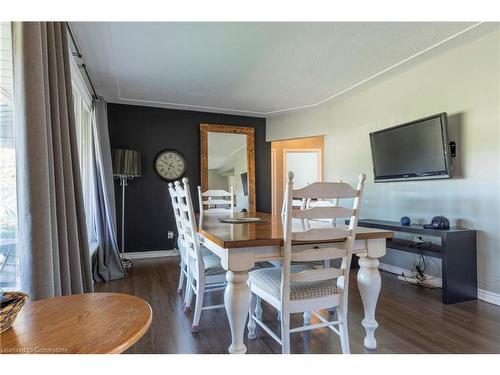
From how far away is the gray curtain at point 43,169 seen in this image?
50.1 inches

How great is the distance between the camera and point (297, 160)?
23.3 ft

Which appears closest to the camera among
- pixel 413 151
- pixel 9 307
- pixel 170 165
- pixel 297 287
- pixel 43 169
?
pixel 9 307

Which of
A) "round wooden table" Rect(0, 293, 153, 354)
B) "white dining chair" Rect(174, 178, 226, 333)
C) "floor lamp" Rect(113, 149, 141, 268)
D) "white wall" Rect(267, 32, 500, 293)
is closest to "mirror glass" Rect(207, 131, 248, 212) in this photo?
"floor lamp" Rect(113, 149, 141, 268)

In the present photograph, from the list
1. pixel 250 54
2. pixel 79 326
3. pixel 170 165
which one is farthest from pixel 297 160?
pixel 79 326

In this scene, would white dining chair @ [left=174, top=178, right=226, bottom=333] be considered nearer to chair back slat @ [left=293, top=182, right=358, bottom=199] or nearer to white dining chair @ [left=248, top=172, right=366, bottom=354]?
white dining chair @ [left=248, top=172, right=366, bottom=354]

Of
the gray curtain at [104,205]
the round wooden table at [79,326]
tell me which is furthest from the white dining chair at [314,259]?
the gray curtain at [104,205]

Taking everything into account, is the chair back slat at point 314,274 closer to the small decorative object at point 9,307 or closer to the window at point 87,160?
the small decorative object at point 9,307

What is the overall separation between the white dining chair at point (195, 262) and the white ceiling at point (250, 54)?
1.41 metres

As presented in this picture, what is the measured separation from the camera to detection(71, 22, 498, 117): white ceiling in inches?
103

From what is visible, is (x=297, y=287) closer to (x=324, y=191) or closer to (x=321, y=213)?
(x=321, y=213)

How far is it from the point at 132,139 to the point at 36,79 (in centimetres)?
363

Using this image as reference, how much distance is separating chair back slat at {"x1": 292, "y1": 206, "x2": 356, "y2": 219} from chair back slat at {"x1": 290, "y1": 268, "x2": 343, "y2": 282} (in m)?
0.31

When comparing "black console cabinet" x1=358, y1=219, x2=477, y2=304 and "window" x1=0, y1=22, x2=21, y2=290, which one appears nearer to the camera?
"window" x1=0, y1=22, x2=21, y2=290

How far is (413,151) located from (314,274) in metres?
2.47
